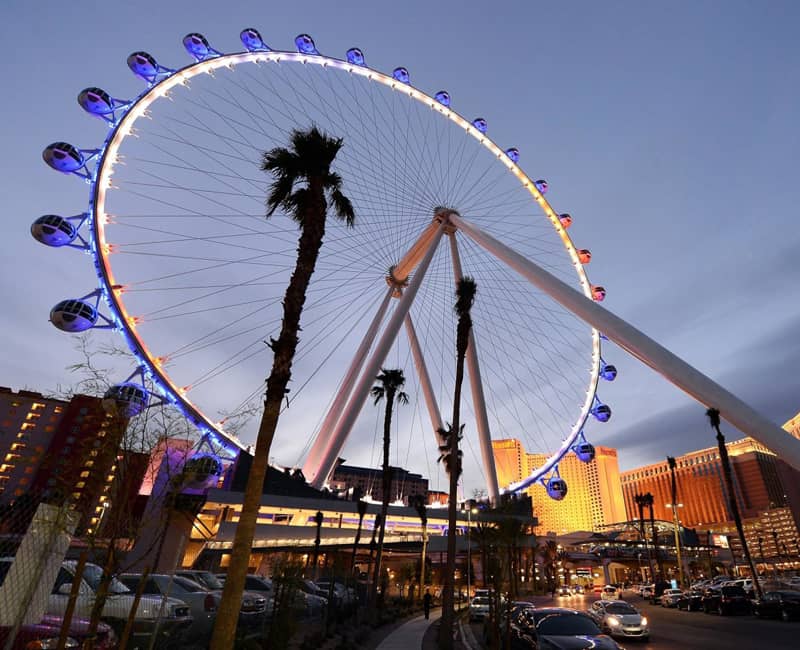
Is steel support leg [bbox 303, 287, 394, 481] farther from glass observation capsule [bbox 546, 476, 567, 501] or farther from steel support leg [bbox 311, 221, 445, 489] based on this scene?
glass observation capsule [bbox 546, 476, 567, 501]

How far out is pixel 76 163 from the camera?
2595 centimetres

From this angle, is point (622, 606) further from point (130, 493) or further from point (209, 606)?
point (130, 493)

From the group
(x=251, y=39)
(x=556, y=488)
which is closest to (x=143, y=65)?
Answer: (x=251, y=39)

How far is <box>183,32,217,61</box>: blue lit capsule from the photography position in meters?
28.7

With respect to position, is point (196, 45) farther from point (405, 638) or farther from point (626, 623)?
point (626, 623)

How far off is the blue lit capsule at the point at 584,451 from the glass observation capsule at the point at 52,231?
44.2m

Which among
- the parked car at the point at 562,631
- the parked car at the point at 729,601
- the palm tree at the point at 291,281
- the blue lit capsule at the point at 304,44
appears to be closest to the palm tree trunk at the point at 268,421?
the palm tree at the point at 291,281

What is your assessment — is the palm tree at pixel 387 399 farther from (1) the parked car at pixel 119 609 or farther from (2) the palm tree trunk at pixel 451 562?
(1) the parked car at pixel 119 609

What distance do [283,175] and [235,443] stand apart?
23.9 meters

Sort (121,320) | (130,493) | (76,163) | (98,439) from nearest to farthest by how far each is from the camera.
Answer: (130,493)
(98,439)
(76,163)
(121,320)

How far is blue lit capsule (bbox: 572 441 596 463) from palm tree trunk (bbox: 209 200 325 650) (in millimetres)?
42507

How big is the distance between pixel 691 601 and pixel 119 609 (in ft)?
115

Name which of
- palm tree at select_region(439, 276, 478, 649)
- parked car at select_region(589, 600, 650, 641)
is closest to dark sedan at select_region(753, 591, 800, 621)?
parked car at select_region(589, 600, 650, 641)

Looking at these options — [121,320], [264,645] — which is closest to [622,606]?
[264,645]
